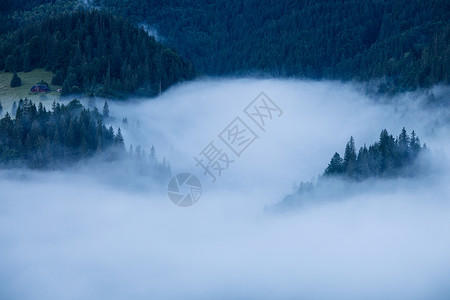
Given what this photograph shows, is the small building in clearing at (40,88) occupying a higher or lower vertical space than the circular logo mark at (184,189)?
higher

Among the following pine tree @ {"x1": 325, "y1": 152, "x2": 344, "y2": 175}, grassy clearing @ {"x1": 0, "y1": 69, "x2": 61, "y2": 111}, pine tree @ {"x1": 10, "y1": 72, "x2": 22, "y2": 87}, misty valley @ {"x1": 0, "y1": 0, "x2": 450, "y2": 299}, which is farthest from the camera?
pine tree @ {"x1": 10, "y1": 72, "x2": 22, "y2": 87}

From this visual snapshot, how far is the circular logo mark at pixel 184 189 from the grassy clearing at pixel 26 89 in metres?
27.3

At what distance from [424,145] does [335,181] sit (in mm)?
16817

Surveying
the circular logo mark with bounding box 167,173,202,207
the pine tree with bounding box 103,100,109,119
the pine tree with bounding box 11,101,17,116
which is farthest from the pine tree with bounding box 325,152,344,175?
the pine tree with bounding box 11,101,17,116

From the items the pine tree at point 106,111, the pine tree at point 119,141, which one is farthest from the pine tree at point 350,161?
the pine tree at point 106,111

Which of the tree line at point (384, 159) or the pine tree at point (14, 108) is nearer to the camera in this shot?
the tree line at point (384, 159)

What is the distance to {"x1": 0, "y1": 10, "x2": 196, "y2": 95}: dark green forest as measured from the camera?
174750 mm

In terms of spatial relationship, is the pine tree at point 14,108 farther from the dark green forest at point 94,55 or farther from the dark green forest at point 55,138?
the dark green forest at point 94,55

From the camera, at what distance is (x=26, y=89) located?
541 ft

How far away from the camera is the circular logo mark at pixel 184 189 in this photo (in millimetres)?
160175

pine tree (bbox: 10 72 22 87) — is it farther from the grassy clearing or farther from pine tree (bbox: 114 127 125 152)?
pine tree (bbox: 114 127 125 152)

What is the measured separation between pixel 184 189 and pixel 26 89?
117ft

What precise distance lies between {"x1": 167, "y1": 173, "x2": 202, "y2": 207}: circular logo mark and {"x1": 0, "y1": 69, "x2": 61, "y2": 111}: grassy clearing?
2726 cm

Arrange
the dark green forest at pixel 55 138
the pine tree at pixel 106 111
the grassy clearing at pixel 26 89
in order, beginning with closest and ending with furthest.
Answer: the dark green forest at pixel 55 138, the grassy clearing at pixel 26 89, the pine tree at pixel 106 111
